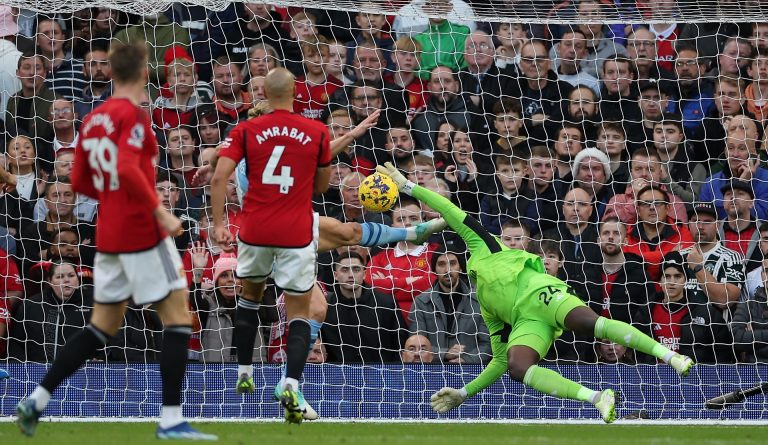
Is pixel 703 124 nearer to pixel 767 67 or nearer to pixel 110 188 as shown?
pixel 767 67

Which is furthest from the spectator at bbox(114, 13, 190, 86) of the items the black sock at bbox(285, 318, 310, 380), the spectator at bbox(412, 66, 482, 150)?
the black sock at bbox(285, 318, 310, 380)

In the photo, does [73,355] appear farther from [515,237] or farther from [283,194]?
[515,237]

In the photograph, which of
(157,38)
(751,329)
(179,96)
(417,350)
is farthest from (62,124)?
(751,329)

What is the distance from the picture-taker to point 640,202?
10969 mm

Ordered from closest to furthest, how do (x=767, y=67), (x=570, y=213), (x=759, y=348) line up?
1. (x=759, y=348)
2. (x=570, y=213)
3. (x=767, y=67)

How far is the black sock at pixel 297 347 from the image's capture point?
24.7ft

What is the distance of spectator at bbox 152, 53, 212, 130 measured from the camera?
37.2 feet

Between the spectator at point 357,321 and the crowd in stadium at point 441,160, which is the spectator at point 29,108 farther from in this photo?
the spectator at point 357,321

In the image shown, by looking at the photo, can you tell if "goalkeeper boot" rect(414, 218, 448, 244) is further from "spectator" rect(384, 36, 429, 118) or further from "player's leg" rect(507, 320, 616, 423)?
"spectator" rect(384, 36, 429, 118)

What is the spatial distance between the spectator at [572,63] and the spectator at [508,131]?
0.71 meters

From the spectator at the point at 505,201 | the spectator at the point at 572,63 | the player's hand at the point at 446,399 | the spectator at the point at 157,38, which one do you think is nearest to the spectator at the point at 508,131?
the spectator at the point at 505,201

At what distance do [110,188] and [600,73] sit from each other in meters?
6.84

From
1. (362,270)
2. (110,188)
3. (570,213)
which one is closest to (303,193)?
(110,188)

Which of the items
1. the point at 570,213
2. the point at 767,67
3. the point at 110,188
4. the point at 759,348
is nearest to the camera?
the point at 110,188
